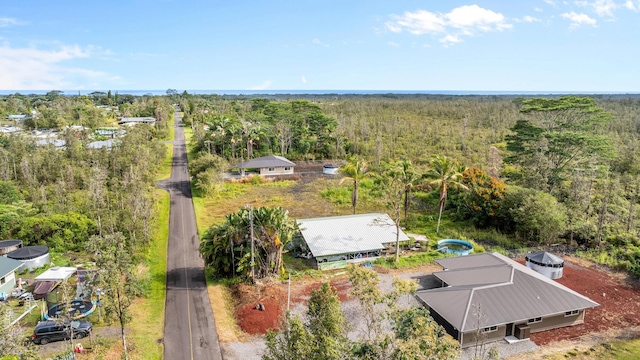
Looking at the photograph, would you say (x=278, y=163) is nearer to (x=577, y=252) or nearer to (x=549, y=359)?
(x=577, y=252)

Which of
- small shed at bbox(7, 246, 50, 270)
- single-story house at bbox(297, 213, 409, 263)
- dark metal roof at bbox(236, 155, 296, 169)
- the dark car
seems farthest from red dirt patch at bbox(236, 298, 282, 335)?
dark metal roof at bbox(236, 155, 296, 169)

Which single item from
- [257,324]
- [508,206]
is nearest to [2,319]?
[257,324]

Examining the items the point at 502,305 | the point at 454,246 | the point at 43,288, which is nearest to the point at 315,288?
the point at 502,305

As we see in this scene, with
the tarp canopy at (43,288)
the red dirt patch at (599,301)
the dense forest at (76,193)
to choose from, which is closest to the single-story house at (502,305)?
the red dirt patch at (599,301)

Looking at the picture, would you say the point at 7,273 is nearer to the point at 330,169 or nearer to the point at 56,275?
the point at 56,275

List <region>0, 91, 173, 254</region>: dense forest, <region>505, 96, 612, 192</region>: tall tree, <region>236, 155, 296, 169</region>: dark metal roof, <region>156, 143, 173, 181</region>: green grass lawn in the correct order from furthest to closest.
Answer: <region>236, 155, 296, 169</region>: dark metal roof, <region>156, 143, 173, 181</region>: green grass lawn, <region>505, 96, 612, 192</region>: tall tree, <region>0, 91, 173, 254</region>: dense forest

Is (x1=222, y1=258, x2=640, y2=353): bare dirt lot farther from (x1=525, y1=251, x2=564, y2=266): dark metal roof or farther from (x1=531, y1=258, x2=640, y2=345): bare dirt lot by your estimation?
(x1=525, y1=251, x2=564, y2=266): dark metal roof

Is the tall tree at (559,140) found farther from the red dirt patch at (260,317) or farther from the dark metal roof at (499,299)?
the red dirt patch at (260,317)
